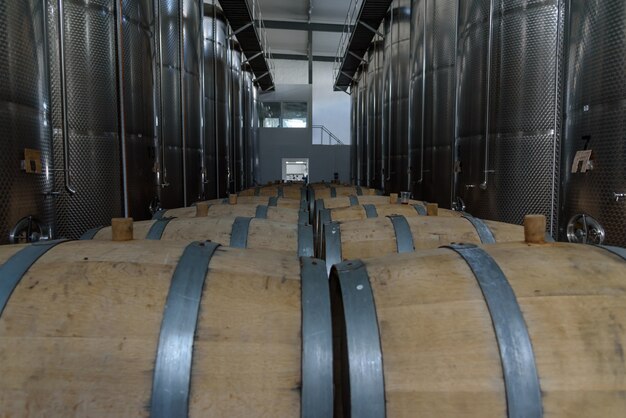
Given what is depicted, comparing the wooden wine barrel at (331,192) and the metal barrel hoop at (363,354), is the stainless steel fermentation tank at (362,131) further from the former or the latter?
the metal barrel hoop at (363,354)

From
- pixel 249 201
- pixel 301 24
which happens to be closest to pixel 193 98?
pixel 249 201

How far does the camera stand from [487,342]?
5.29 feet

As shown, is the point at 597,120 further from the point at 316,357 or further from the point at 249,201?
the point at 249,201

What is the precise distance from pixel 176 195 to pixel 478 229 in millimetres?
6872

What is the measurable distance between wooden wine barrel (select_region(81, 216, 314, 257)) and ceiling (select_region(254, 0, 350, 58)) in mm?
23544

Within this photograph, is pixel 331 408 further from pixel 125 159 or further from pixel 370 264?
pixel 125 159

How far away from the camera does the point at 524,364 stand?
61.9 inches

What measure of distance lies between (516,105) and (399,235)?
3696 millimetres

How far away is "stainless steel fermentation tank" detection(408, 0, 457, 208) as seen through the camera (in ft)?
29.5

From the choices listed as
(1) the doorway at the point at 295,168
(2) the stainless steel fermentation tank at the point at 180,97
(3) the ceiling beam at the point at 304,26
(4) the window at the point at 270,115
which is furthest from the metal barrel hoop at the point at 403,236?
(3) the ceiling beam at the point at 304,26

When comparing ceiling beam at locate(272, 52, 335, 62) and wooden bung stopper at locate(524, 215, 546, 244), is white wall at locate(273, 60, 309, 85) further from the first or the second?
wooden bung stopper at locate(524, 215, 546, 244)

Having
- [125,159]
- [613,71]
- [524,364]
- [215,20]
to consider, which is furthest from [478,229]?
[215,20]

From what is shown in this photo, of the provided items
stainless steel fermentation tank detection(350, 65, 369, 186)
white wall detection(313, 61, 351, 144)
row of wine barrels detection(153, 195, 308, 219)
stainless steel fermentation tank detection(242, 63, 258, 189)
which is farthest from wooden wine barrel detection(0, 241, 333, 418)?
white wall detection(313, 61, 351, 144)

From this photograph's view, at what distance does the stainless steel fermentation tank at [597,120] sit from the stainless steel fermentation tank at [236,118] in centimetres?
1279
